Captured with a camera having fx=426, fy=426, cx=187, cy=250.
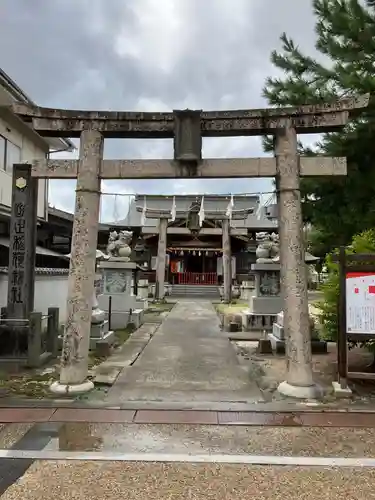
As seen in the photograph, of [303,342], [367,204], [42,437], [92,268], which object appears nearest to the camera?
[42,437]

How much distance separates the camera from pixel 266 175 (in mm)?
6973

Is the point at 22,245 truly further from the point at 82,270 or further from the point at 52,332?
the point at 82,270

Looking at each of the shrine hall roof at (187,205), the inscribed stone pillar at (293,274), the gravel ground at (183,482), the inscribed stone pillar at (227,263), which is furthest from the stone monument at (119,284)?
the shrine hall roof at (187,205)

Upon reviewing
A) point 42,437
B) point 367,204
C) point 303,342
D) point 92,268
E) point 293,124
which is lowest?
point 42,437

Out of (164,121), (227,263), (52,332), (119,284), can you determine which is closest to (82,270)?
(164,121)

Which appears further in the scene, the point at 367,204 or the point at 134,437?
the point at 367,204

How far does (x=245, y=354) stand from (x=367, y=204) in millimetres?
4594

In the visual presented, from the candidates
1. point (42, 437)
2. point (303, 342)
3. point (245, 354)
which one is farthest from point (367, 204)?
point (42, 437)

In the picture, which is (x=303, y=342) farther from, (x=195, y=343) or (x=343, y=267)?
(x=195, y=343)

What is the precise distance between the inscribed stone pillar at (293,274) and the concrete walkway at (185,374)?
28.3 inches

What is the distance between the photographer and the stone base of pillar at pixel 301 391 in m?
6.33

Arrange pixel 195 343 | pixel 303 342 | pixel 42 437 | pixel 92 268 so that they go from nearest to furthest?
1. pixel 42 437
2. pixel 303 342
3. pixel 92 268
4. pixel 195 343

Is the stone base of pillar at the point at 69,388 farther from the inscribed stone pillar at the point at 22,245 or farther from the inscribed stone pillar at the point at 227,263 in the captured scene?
the inscribed stone pillar at the point at 227,263

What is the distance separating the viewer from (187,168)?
22.8 feet
